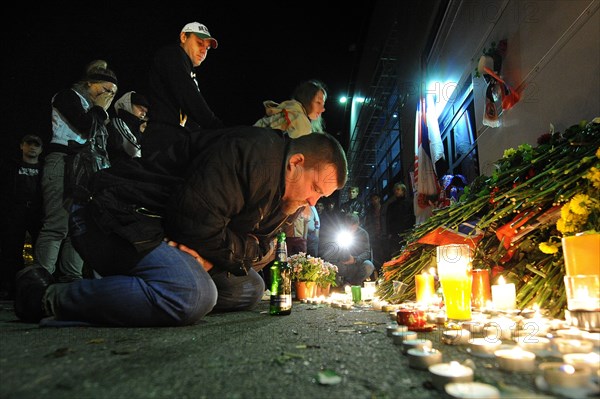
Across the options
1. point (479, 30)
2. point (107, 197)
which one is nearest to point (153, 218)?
point (107, 197)

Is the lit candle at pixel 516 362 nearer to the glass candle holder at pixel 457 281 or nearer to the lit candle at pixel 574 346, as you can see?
the lit candle at pixel 574 346

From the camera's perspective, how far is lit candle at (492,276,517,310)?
6.32ft

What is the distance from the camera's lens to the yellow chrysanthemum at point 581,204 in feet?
5.39

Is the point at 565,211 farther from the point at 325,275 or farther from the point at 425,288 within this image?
the point at 325,275

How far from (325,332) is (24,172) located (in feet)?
15.3

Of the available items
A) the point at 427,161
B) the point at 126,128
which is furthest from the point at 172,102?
the point at 427,161

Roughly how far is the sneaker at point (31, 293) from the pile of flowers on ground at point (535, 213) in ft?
7.88

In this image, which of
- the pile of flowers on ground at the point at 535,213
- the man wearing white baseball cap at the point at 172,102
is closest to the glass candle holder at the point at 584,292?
the pile of flowers on ground at the point at 535,213

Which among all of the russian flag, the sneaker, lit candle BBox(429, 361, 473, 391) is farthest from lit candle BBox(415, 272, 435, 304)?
the russian flag

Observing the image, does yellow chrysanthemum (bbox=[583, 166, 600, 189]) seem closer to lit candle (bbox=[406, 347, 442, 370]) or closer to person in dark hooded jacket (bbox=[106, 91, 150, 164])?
lit candle (bbox=[406, 347, 442, 370])

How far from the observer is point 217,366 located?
0.95 metres

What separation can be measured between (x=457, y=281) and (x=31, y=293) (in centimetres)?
222

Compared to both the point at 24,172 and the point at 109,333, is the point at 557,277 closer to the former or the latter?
the point at 109,333

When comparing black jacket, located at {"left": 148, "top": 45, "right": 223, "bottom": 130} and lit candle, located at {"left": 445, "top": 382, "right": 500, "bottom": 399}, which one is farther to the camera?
black jacket, located at {"left": 148, "top": 45, "right": 223, "bottom": 130}
